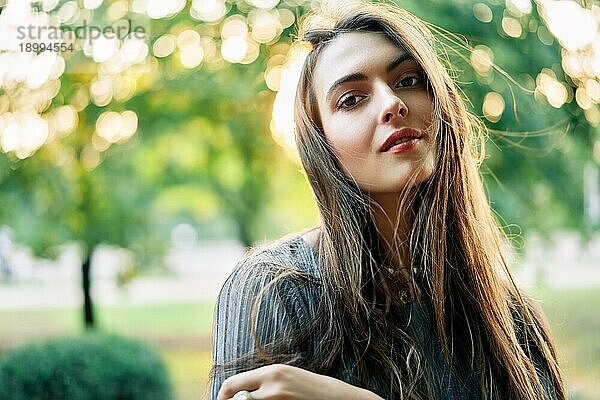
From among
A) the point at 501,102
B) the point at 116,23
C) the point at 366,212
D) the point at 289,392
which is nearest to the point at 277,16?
the point at 116,23

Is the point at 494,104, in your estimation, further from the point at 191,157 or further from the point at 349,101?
the point at 191,157

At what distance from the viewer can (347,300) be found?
2.58ft

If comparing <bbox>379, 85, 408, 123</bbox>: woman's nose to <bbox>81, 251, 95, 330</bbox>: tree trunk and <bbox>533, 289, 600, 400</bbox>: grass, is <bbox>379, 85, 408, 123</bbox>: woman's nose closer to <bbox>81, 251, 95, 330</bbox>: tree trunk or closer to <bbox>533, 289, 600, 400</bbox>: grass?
<bbox>533, 289, 600, 400</bbox>: grass

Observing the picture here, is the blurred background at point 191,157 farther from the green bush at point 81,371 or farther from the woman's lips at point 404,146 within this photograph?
the woman's lips at point 404,146

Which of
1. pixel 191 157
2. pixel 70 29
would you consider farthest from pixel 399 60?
pixel 191 157

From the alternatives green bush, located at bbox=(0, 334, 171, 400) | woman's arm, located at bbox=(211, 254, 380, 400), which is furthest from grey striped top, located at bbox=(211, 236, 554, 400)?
green bush, located at bbox=(0, 334, 171, 400)

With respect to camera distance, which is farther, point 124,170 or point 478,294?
point 124,170

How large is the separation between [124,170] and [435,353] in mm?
2250

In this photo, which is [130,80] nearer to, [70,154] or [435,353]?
[70,154]

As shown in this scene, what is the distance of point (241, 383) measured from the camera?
69cm

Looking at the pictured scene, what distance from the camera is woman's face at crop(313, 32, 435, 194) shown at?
31.2 inches

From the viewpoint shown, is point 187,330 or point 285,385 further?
point 187,330

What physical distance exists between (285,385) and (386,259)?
0.23 metres

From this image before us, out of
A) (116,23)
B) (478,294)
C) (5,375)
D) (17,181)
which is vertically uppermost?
(116,23)
